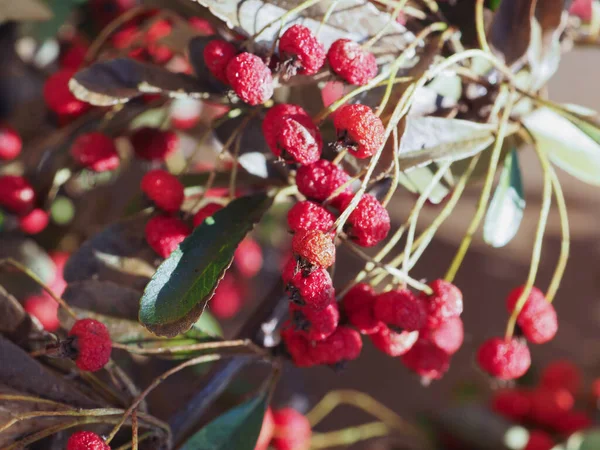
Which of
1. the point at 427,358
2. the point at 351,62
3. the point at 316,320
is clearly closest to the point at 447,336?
the point at 427,358

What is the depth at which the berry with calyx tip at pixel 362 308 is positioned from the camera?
1.58 ft

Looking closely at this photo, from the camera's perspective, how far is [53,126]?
0.78m

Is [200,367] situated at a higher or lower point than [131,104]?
lower

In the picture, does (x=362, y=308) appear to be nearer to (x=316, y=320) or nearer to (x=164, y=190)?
(x=316, y=320)

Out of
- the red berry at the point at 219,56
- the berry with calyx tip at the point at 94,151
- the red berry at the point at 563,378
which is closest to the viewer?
the red berry at the point at 219,56

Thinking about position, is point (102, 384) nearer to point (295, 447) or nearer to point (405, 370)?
point (295, 447)

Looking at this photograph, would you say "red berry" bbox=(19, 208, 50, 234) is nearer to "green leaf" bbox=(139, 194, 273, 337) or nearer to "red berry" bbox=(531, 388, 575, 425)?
"green leaf" bbox=(139, 194, 273, 337)

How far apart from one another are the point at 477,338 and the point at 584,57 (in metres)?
0.66

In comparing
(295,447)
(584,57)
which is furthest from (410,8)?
(584,57)

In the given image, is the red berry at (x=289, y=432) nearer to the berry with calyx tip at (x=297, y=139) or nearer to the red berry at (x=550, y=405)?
the red berry at (x=550, y=405)

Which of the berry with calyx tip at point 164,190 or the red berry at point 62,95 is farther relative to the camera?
the red berry at point 62,95

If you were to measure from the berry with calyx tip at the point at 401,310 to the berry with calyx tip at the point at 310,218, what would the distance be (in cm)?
9

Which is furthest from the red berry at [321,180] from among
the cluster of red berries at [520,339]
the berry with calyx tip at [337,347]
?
the cluster of red berries at [520,339]

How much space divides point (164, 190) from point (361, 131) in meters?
0.21
